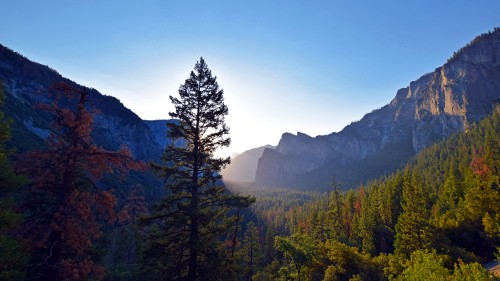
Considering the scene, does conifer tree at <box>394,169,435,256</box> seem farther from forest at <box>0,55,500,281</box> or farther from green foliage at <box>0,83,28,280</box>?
green foliage at <box>0,83,28,280</box>

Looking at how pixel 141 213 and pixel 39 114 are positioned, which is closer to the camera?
pixel 141 213

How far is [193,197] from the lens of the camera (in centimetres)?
1345

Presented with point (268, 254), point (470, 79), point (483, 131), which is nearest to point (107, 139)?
point (268, 254)

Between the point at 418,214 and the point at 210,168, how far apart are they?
949 inches

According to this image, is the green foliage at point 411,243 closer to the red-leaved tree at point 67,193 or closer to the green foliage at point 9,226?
the red-leaved tree at point 67,193

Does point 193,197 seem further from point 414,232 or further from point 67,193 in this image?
point 414,232

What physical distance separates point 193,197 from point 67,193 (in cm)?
530

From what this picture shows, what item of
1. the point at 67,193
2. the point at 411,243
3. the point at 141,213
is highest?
the point at 67,193

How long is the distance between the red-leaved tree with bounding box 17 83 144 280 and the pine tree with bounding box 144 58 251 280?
3028mm

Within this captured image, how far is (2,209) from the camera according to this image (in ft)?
32.7

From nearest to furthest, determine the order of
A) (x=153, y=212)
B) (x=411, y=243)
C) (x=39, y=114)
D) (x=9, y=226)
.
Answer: (x=9, y=226)
(x=153, y=212)
(x=411, y=243)
(x=39, y=114)

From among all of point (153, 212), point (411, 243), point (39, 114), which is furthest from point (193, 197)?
point (39, 114)

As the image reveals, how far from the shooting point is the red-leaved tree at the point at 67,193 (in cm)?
910

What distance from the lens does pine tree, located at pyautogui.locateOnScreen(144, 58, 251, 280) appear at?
12.6 m
